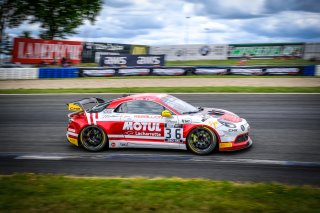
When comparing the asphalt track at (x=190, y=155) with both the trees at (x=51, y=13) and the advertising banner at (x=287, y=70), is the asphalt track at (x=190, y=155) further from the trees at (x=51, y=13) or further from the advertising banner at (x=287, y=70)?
the trees at (x=51, y=13)

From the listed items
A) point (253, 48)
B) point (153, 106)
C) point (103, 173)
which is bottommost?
point (103, 173)

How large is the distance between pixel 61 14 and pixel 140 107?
38373 millimetres

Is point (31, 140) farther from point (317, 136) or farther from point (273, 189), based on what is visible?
point (317, 136)

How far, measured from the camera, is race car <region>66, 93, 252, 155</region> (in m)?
8.27

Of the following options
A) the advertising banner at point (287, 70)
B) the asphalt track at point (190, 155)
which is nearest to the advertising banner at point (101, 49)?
the advertising banner at point (287, 70)

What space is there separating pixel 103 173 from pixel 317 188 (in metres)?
3.96

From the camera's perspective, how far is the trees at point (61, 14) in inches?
1690

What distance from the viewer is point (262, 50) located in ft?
144

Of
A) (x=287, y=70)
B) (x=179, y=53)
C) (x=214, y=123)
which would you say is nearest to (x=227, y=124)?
(x=214, y=123)

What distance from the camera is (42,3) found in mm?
42656

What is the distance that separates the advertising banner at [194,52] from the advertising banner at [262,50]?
117 centimetres

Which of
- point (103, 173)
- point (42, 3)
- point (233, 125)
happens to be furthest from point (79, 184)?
point (42, 3)

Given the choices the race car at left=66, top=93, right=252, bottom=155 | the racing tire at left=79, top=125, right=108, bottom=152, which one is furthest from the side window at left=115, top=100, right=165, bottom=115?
the racing tire at left=79, top=125, right=108, bottom=152

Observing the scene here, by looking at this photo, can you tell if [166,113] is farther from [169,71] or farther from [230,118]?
[169,71]
